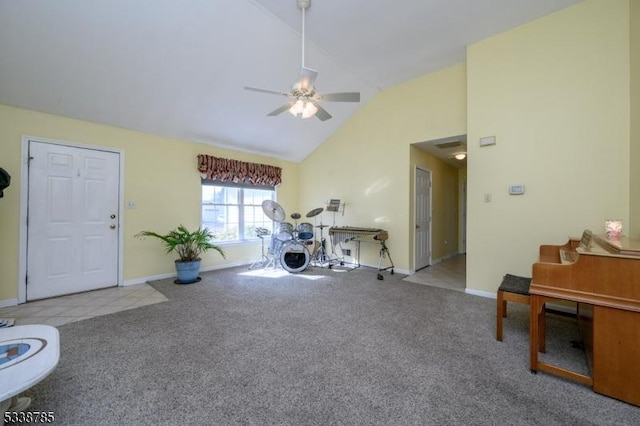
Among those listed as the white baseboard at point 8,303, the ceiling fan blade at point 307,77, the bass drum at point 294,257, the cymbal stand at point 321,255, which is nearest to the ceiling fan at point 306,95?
the ceiling fan blade at point 307,77

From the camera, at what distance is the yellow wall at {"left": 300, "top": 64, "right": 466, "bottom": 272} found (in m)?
4.11

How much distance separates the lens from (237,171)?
5.15 m

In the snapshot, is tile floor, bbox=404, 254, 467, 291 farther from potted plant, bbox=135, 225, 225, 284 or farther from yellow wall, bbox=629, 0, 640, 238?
potted plant, bbox=135, 225, 225, 284

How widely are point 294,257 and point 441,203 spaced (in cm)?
364

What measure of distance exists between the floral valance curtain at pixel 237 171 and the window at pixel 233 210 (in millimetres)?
176

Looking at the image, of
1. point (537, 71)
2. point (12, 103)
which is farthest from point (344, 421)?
point (12, 103)

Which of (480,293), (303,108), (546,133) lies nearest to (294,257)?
(303,108)

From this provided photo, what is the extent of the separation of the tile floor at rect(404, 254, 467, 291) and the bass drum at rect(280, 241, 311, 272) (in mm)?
1814

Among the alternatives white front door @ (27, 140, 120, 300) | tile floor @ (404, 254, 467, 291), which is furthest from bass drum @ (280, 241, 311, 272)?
white front door @ (27, 140, 120, 300)

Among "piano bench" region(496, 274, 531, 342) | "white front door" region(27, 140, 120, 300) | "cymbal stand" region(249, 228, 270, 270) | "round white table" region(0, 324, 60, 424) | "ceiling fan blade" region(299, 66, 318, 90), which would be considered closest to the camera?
"round white table" region(0, 324, 60, 424)

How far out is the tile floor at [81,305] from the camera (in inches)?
110

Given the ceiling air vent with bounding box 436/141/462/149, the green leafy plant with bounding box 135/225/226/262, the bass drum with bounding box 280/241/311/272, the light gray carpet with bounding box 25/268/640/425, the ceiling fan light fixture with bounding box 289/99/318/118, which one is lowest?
the light gray carpet with bounding box 25/268/640/425

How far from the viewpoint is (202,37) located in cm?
304

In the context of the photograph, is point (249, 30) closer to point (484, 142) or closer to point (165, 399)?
point (484, 142)
